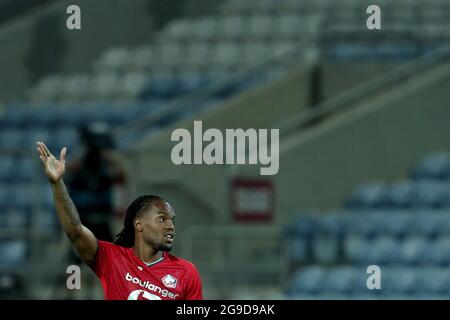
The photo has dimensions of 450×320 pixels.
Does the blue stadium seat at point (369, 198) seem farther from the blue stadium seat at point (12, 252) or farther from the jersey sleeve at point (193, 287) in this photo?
the jersey sleeve at point (193, 287)

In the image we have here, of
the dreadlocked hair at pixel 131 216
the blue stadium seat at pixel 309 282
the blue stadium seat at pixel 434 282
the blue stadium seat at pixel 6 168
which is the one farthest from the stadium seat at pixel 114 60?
the dreadlocked hair at pixel 131 216

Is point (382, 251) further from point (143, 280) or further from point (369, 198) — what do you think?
point (143, 280)

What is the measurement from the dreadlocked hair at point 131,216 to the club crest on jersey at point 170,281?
0.64 feet

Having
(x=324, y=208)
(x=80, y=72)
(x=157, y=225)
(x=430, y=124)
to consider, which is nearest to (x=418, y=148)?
(x=430, y=124)

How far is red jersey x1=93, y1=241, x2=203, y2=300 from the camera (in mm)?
4184

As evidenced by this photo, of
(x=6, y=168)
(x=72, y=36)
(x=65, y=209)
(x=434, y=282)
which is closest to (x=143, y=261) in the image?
(x=65, y=209)

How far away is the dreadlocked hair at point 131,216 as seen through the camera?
13.8 ft

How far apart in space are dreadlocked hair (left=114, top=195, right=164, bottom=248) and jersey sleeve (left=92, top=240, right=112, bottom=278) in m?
0.08

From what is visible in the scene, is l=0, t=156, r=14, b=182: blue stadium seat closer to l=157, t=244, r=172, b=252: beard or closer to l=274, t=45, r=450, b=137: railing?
l=274, t=45, r=450, b=137: railing

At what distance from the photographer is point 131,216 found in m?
4.24

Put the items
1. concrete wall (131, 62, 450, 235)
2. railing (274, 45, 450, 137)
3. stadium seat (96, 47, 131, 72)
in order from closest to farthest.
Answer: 1. concrete wall (131, 62, 450, 235)
2. railing (274, 45, 450, 137)
3. stadium seat (96, 47, 131, 72)

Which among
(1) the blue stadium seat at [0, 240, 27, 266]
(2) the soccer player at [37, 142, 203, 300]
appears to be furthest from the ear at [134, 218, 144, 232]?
(1) the blue stadium seat at [0, 240, 27, 266]

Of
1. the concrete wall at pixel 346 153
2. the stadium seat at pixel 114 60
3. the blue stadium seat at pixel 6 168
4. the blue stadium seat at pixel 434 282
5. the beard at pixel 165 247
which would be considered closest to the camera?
the beard at pixel 165 247
